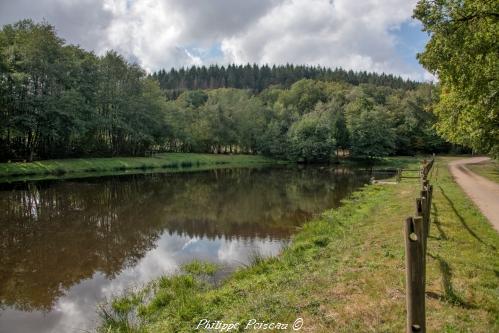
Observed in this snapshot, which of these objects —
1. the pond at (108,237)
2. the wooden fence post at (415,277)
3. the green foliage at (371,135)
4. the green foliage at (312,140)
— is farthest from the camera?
the green foliage at (371,135)

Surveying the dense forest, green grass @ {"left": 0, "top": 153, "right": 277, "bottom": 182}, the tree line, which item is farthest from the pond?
the tree line

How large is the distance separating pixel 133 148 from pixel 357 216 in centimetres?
5513

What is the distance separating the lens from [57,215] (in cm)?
2161

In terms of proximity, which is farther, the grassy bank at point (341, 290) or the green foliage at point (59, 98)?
the green foliage at point (59, 98)

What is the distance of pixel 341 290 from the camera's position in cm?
830

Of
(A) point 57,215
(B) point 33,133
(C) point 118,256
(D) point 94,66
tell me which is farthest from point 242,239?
(D) point 94,66

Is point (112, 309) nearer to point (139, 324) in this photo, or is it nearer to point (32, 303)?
point (139, 324)

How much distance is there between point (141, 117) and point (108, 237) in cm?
5008

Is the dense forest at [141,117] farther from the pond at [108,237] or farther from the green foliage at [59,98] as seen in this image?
the pond at [108,237]

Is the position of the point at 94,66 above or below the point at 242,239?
above

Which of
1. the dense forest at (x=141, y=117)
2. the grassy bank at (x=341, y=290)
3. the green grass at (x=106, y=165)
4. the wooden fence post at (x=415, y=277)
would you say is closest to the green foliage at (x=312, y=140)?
the dense forest at (x=141, y=117)

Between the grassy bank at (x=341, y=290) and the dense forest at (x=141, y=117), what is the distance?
25521mm

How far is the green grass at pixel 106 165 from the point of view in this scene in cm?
4184

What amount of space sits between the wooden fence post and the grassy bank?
86 cm
